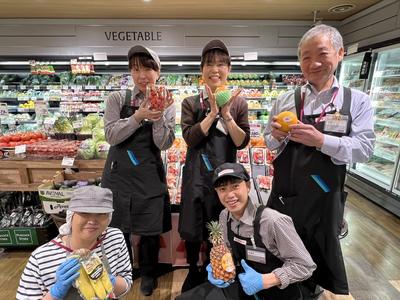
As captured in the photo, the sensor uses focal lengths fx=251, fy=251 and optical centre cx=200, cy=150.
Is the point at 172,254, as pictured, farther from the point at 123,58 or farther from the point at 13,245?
the point at 123,58

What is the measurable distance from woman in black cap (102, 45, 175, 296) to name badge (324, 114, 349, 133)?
1029 millimetres

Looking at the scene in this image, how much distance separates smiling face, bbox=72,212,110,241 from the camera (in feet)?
3.89

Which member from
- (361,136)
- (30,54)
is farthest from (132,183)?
(30,54)

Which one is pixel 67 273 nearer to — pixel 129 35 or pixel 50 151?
pixel 50 151

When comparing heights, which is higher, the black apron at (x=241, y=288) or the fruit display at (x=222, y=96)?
the fruit display at (x=222, y=96)

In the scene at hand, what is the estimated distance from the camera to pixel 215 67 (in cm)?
173

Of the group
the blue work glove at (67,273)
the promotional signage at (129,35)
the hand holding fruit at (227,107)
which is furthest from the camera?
the promotional signage at (129,35)

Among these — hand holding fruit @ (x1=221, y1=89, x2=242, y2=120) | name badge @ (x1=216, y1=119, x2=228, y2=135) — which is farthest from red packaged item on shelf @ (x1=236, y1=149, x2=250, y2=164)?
hand holding fruit @ (x1=221, y1=89, x2=242, y2=120)

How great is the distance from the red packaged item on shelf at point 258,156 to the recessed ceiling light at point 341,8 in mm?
3039

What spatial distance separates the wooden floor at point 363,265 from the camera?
228 centimetres

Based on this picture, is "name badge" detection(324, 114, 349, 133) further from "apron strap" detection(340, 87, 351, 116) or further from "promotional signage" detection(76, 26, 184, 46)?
"promotional signage" detection(76, 26, 184, 46)

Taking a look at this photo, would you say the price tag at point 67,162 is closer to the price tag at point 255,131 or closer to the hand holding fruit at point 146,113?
the hand holding fruit at point 146,113

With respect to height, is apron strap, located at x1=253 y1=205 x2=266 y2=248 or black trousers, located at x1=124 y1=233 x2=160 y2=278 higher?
apron strap, located at x1=253 y1=205 x2=266 y2=248

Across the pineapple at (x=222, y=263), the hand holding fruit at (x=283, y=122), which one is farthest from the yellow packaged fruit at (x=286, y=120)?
the pineapple at (x=222, y=263)
